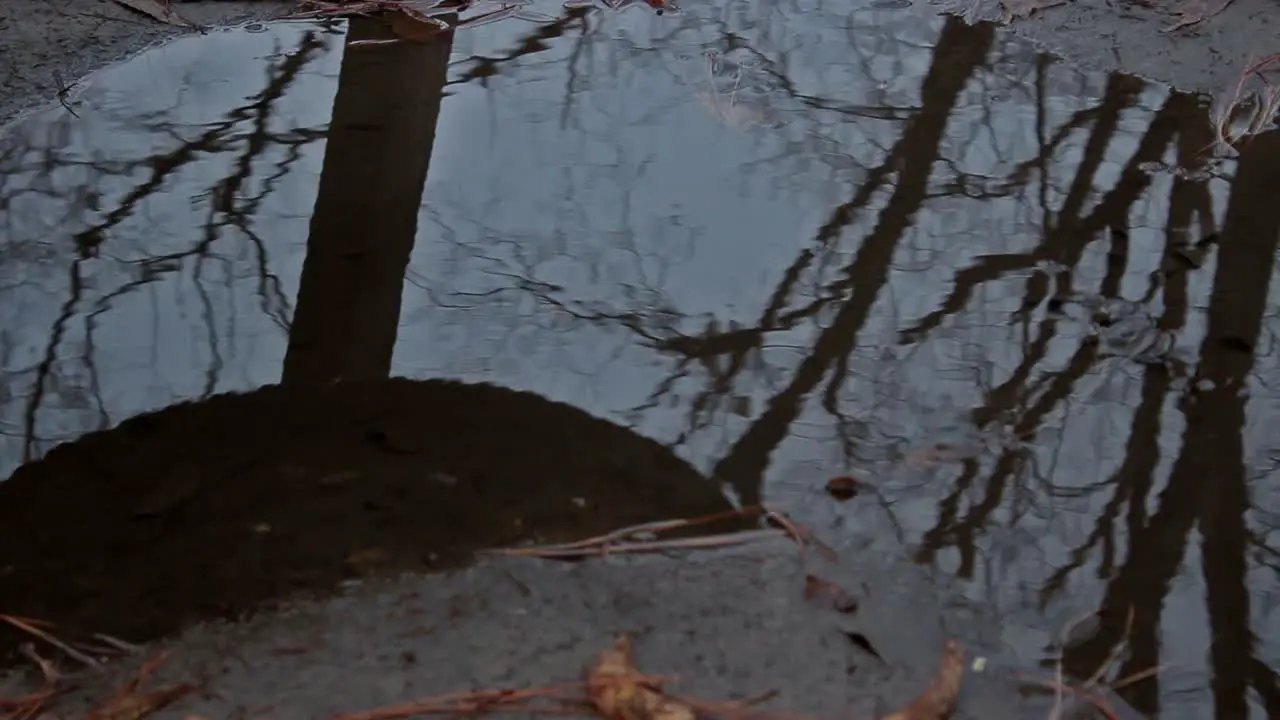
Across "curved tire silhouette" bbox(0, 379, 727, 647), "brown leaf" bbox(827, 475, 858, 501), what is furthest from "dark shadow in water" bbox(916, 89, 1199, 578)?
"curved tire silhouette" bbox(0, 379, 727, 647)

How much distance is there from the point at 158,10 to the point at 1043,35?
10.2 feet

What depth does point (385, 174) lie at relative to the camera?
3270mm

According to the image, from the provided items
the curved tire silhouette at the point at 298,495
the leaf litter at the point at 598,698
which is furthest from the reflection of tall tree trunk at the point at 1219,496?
the curved tire silhouette at the point at 298,495

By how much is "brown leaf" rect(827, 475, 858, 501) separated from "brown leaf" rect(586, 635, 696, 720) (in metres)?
0.53

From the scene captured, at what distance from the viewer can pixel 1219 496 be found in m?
2.26

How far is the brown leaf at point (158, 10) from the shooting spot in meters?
4.20

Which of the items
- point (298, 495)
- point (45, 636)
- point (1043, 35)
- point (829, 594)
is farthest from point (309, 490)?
point (1043, 35)

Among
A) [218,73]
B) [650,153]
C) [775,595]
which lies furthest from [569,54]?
[775,595]

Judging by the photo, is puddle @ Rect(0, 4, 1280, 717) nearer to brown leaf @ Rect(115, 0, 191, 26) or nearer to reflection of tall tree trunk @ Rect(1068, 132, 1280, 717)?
reflection of tall tree trunk @ Rect(1068, 132, 1280, 717)

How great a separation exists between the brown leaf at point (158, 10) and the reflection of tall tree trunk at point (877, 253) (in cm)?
255

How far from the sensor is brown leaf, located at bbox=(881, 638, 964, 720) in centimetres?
186

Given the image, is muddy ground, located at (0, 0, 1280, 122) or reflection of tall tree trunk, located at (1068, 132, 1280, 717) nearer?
reflection of tall tree trunk, located at (1068, 132, 1280, 717)

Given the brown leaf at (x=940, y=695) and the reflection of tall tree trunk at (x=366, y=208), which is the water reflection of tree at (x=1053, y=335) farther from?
the reflection of tall tree trunk at (x=366, y=208)

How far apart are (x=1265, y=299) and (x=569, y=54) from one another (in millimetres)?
2256
